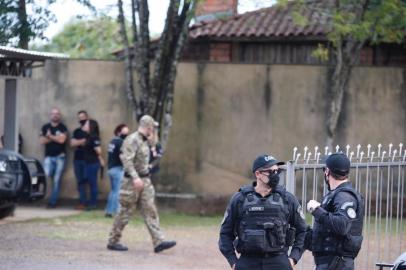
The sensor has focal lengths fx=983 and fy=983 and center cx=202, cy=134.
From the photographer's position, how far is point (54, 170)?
61.5 feet

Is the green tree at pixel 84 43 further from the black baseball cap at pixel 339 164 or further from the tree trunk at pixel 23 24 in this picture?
the black baseball cap at pixel 339 164

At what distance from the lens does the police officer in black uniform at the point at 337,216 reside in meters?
8.05

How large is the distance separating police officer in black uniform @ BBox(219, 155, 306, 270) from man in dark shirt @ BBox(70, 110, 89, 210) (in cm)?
1070

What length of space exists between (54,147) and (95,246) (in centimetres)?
505

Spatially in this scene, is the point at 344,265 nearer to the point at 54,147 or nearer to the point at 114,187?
the point at 114,187

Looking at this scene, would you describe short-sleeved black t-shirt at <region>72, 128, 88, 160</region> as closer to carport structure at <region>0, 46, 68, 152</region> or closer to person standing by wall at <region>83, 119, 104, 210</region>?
person standing by wall at <region>83, 119, 104, 210</region>

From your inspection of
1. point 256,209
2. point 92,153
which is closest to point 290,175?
point 256,209

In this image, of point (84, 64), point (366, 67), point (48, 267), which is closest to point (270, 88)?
point (366, 67)

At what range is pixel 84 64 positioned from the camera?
18750 millimetres

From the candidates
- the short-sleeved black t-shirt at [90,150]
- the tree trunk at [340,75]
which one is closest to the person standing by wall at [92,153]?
the short-sleeved black t-shirt at [90,150]

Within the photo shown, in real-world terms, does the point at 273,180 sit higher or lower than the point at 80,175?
higher

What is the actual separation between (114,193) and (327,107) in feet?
14.3

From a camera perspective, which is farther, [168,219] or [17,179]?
[168,219]

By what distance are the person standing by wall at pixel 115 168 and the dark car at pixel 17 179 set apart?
1319 millimetres
